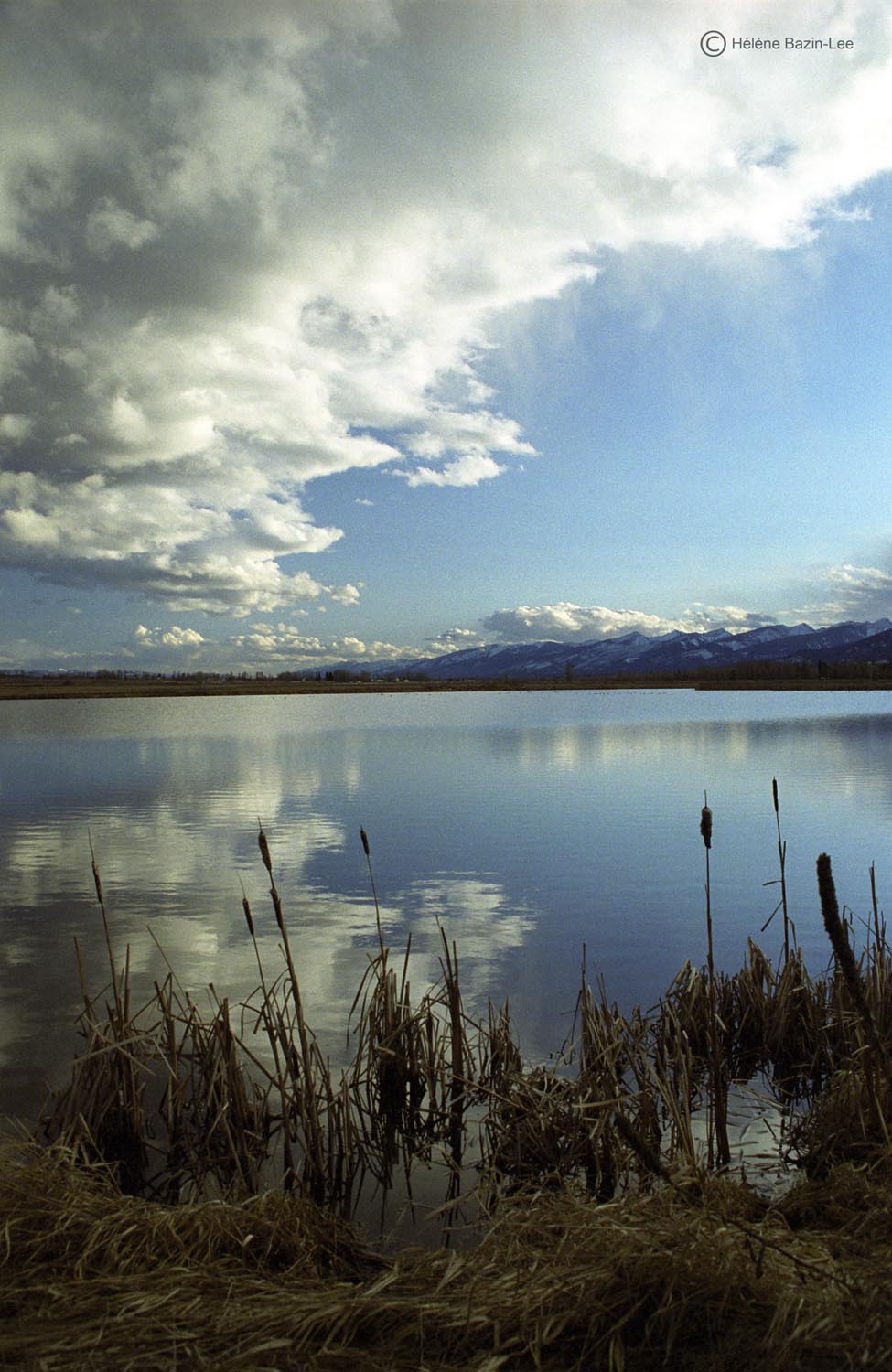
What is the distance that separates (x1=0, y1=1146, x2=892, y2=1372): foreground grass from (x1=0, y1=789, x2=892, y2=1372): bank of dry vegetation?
0.01 meters

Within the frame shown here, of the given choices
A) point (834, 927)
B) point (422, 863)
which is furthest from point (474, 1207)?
point (422, 863)

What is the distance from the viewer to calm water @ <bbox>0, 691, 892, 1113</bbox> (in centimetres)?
898

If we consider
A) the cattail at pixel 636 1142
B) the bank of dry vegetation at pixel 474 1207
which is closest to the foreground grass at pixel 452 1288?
the bank of dry vegetation at pixel 474 1207

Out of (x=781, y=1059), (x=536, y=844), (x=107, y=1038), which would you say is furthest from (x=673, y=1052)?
(x=536, y=844)

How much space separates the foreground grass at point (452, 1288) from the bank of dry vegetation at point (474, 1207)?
1 cm

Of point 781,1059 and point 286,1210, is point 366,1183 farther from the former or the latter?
point 781,1059

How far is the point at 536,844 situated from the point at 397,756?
17.8m

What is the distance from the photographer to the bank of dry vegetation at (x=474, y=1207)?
3.00 meters

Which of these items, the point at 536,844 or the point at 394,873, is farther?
the point at 536,844

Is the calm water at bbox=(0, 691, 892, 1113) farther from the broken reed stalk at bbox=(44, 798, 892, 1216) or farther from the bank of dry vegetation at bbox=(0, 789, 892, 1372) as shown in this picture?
the bank of dry vegetation at bbox=(0, 789, 892, 1372)

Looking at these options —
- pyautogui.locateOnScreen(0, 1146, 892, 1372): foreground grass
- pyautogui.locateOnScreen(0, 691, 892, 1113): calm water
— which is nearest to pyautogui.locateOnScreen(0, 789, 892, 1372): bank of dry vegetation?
pyautogui.locateOnScreen(0, 1146, 892, 1372): foreground grass

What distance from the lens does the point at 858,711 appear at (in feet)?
203

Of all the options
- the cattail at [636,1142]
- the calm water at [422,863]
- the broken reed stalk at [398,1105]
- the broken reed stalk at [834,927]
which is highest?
the broken reed stalk at [834,927]

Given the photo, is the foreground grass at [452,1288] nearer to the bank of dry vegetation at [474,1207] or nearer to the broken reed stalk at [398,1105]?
the bank of dry vegetation at [474,1207]
